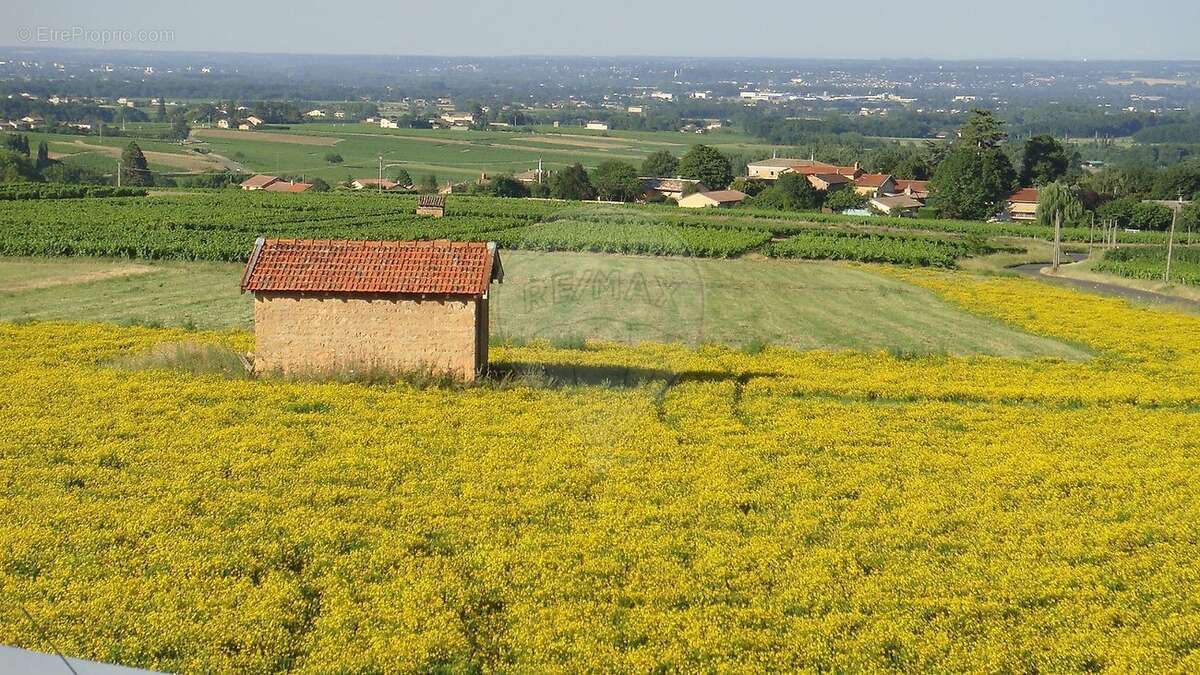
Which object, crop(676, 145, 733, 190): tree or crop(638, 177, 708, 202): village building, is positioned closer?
crop(638, 177, 708, 202): village building

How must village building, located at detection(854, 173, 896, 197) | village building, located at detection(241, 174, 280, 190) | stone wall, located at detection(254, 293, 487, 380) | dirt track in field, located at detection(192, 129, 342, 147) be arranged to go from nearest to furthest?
stone wall, located at detection(254, 293, 487, 380)
village building, located at detection(241, 174, 280, 190)
village building, located at detection(854, 173, 896, 197)
dirt track in field, located at detection(192, 129, 342, 147)

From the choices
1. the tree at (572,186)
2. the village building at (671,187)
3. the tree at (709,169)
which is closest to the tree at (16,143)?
the tree at (572,186)

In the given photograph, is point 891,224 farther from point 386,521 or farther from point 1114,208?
point 386,521

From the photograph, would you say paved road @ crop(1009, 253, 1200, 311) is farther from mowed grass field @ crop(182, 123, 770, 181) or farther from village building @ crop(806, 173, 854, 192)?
mowed grass field @ crop(182, 123, 770, 181)

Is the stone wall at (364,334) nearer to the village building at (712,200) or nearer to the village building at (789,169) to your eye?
the village building at (712,200)

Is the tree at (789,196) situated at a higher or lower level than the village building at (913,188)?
higher

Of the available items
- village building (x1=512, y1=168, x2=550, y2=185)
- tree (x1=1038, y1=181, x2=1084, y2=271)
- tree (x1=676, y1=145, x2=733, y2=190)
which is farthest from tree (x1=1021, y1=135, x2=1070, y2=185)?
village building (x1=512, y1=168, x2=550, y2=185)

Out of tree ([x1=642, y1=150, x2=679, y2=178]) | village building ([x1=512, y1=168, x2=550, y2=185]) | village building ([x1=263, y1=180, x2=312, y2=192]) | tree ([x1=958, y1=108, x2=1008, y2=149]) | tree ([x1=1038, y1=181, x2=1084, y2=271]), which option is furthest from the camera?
tree ([x1=642, y1=150, x2=679, y2=178])
